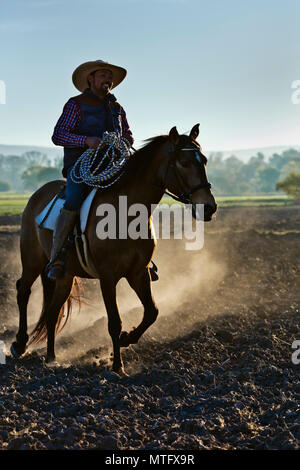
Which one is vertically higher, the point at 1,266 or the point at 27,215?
the point at 27,215

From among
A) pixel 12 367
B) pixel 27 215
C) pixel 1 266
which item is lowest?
pixel 12 367

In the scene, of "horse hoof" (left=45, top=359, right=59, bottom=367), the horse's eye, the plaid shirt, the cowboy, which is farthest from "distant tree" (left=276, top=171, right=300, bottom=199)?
the horse's eye

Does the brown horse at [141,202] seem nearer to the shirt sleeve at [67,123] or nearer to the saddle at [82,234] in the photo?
the saddle at [82,234]

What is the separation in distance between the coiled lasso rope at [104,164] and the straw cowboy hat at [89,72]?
28.2 inches

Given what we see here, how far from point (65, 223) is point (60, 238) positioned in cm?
18

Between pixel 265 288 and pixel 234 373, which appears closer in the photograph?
pixel 234 373

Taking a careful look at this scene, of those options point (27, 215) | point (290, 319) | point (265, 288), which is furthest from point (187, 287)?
point (27, 215)

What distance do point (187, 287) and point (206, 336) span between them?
3.75 meters

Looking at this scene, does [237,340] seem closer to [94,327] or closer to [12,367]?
[94,327]

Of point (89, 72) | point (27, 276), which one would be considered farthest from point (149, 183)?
point (27, 276)

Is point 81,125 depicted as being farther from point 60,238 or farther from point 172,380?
point 172,380

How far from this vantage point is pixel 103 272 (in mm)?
5484

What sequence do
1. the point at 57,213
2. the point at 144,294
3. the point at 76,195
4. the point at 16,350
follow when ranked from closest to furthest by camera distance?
the point at 144,294
the point at 76,195
the point at 57,213
the point at 16,350

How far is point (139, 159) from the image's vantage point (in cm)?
558
